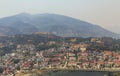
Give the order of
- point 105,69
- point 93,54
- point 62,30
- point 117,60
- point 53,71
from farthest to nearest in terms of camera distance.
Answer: point 62,30 < point 93,54 < point 117,60 < point 105,69 < point 53,71

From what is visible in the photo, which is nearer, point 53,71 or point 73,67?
point 53,71

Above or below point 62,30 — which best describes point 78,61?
below

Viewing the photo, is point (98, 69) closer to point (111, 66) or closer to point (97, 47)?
point (111, 66)

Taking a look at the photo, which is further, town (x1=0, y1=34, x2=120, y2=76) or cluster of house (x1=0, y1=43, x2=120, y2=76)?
cluster of house (x1=0, y1=43, x2=120, y2=76)

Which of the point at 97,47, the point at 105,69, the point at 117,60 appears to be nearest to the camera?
the point at 105,69

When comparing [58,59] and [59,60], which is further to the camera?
[58,59]

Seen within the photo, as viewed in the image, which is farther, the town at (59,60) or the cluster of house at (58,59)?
the cluster of house at (58,59)

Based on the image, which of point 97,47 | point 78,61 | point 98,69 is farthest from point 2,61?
A: point 97,47

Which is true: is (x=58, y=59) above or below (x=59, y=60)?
above
